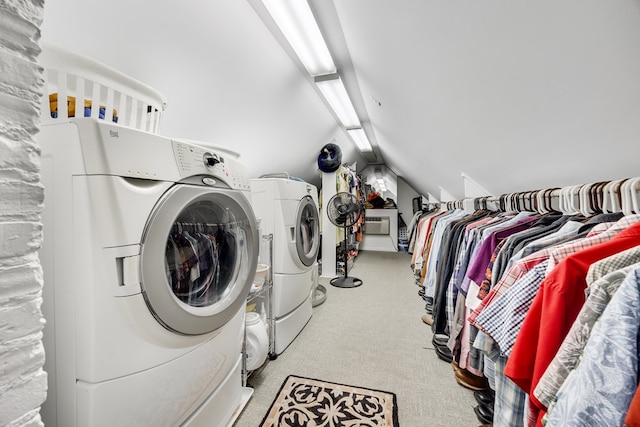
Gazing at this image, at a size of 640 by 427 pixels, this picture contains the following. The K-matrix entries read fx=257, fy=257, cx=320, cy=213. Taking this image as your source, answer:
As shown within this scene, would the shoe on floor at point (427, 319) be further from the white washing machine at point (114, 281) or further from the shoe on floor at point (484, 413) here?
the white washing machine at point (114, 281)

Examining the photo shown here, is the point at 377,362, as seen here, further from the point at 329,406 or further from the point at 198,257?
the point at 198,257

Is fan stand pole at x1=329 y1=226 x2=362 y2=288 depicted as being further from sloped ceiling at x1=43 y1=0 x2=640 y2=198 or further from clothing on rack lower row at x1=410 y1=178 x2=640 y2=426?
clothing on rack lower row at x1=410 y1=178 x2=640 y2=426

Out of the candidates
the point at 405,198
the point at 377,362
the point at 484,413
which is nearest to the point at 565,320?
the point at 484,413

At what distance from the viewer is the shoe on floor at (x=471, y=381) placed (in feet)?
4.84

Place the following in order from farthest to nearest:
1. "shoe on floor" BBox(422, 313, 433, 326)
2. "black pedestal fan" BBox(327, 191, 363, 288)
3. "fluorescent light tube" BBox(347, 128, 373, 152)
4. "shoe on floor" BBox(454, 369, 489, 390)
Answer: "fluorescent light tube" BBox(347, 128, 373, 152) < "black pedestal fan" BBox(327, 191, 363, 288) < "shoe on floor" BBox(422, 313, 433, 326) < "shoe on floor" BBox(454, 369, 489, 390)

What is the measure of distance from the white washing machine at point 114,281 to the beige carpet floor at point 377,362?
743mm

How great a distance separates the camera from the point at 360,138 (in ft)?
14.4

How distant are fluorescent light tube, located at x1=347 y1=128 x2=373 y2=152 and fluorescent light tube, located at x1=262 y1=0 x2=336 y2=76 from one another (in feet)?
6.39

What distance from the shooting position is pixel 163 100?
946 mm

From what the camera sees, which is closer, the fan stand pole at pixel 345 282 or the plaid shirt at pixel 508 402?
the plaid shirt at pixel 508 402

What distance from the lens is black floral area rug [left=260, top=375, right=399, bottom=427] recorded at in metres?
1.28

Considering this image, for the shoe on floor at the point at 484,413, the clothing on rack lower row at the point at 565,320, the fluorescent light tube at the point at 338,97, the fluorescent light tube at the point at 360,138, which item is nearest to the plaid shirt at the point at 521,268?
the clothing on rack lower row at the point at 565,320

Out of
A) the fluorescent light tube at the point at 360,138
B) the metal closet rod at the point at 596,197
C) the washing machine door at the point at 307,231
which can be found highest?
the fluorescent light tube at the point at 360,138

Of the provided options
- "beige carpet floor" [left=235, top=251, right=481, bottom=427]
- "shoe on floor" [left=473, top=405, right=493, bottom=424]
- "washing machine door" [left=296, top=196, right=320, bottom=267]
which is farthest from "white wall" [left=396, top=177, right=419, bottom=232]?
"shoe on floor" [left=473, top=405, right=493, bottom=424]
